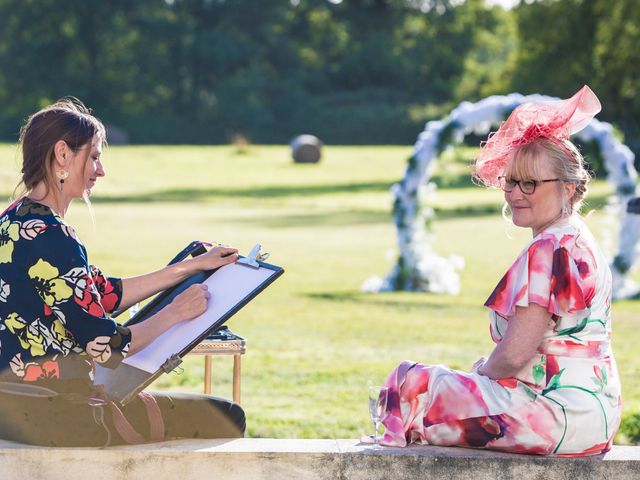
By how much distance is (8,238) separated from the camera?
4281mm

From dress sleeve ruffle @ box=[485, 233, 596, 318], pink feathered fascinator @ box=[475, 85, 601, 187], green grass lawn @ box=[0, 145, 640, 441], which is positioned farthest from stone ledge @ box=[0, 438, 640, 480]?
green grass lawn @ box=[0, 145, 640, 441]

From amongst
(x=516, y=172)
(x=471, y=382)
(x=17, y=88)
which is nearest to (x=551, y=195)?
(x=516, y=172)

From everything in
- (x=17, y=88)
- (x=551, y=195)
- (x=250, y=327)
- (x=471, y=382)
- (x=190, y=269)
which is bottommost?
(x=250, y=327)

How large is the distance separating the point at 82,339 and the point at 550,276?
1597 millimetres

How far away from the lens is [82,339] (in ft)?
14.0

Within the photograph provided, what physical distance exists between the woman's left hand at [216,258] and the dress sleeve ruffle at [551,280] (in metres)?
1.06

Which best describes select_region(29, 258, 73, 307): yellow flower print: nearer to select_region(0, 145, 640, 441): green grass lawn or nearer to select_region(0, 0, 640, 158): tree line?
select_region(0, 145, 640, 441): green grass lawn

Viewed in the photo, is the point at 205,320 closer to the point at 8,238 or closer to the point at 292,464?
the point at 292,464

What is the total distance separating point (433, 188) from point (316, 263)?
14.6 ft

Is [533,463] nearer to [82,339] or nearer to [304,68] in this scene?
[82,339]

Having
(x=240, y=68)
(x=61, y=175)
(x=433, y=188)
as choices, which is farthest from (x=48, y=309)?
(x=240, y=68)

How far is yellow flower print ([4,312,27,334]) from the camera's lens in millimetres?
4309

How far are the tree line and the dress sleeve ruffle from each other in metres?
63.6

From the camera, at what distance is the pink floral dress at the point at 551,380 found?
4.25 m
